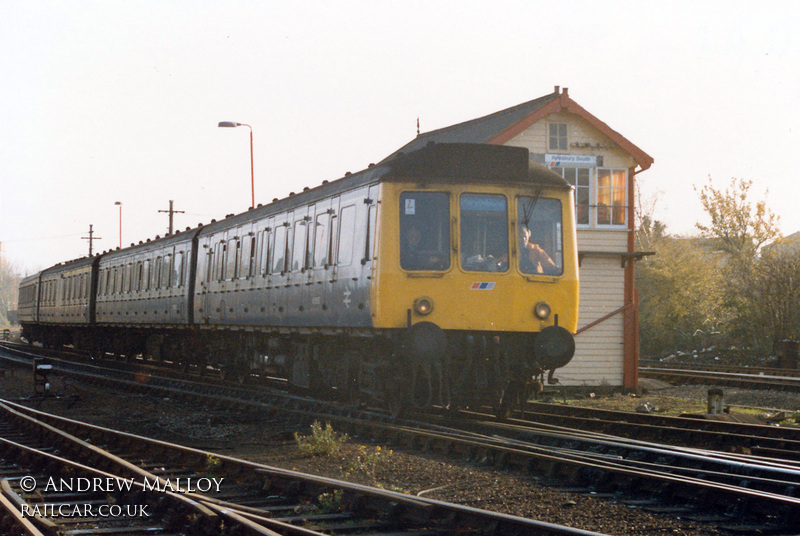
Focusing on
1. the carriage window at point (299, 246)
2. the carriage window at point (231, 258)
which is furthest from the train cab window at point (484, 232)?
the carriage window at point (231, 258)

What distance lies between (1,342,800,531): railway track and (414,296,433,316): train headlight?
4.29 feet

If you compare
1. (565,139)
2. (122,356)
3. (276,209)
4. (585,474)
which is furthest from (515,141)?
(122,356)

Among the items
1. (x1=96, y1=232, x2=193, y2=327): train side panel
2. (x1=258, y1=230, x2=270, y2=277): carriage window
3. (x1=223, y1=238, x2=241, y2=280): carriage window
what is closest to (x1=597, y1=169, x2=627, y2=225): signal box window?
(x1=258, y1=230, x2=270, y2=277): carriage window

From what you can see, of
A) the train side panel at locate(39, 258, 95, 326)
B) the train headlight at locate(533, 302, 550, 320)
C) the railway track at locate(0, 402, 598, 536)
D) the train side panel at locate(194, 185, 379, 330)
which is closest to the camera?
the railway track at locate(0, 402, 598, 536)

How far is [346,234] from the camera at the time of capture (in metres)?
12.1

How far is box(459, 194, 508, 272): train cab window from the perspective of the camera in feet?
35.7

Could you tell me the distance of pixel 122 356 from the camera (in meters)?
32.2

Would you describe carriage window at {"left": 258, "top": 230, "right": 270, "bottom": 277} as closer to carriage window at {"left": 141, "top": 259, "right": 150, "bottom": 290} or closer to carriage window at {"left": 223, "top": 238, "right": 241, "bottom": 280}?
carriage window at {"left": 223, "top": 238, "right": 241, "bottom": 280}

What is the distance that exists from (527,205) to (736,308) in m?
22.1

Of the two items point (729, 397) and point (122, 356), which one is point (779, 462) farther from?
point (122, 356)

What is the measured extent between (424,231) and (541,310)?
1.74 m

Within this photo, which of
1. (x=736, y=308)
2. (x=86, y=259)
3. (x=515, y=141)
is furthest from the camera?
(x=86, y=259)

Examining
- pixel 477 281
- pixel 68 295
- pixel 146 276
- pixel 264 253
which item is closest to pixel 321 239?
pixel 264 253

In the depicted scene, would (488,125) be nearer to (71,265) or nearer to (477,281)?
(477,281)
